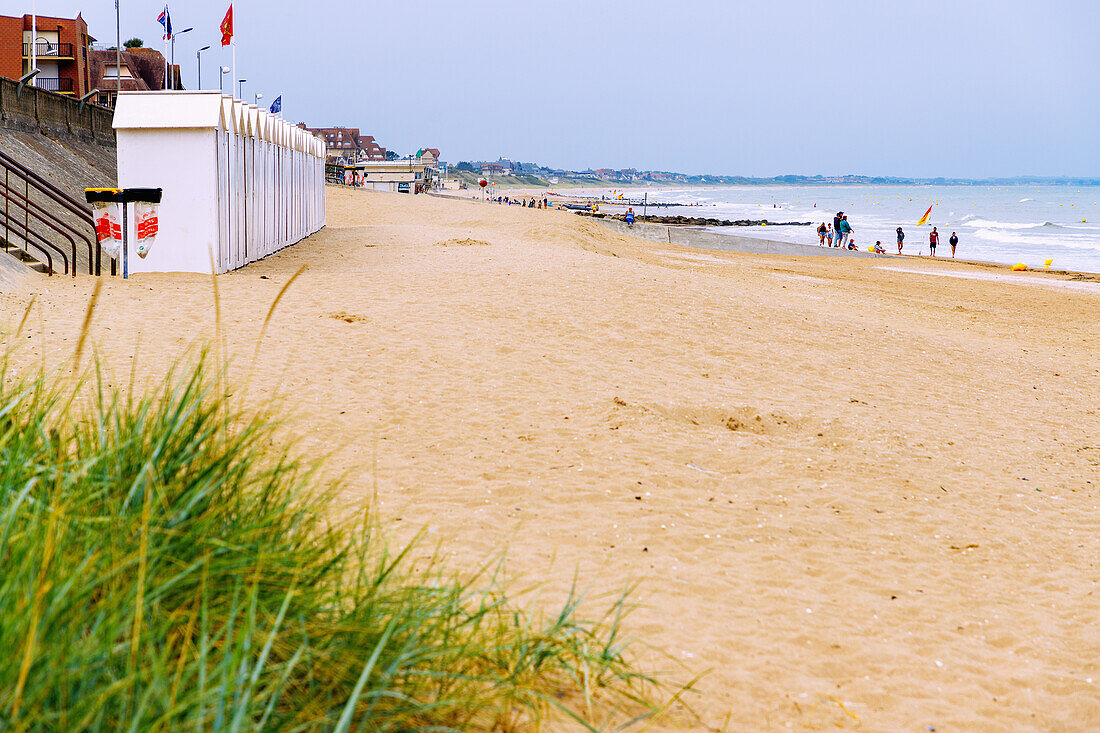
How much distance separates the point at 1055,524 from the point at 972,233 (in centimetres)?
5980

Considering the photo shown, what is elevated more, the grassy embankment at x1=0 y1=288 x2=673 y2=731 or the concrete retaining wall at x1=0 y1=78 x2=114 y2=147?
the concrete retaining wall at x1=0 y1=78 x2=114 y2=147

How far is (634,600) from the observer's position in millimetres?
4332

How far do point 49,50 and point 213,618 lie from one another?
209 ft

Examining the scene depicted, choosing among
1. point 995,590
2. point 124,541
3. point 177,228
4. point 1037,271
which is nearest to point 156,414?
point 124,541

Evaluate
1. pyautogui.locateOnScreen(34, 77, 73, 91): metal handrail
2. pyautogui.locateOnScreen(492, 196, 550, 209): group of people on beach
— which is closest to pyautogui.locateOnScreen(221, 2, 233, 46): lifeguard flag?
pyautogui.locateOnScreen(34, 77, 73, 91): metal handrail

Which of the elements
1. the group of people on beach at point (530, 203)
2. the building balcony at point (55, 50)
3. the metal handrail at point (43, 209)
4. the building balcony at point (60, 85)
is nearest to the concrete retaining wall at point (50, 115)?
the metal handrail at point (43, 209)

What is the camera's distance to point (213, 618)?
2377 millimetres

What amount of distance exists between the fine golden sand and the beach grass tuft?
38 cm

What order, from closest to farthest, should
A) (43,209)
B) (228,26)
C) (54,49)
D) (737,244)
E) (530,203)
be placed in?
(43,209) → (228,26) → (737,244) → (54,49) → (530,203)

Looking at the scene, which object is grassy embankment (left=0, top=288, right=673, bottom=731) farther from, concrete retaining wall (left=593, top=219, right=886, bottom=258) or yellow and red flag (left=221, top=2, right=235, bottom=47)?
concrete retaining wall (left=593, top=219, right=886, bottom=258)

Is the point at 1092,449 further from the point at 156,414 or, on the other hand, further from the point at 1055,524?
the point at 156,414

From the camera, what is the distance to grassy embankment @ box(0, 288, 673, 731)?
1.96 metres

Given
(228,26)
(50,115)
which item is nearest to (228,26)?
(228,26)

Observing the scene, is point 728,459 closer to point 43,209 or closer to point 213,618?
point 213,618
